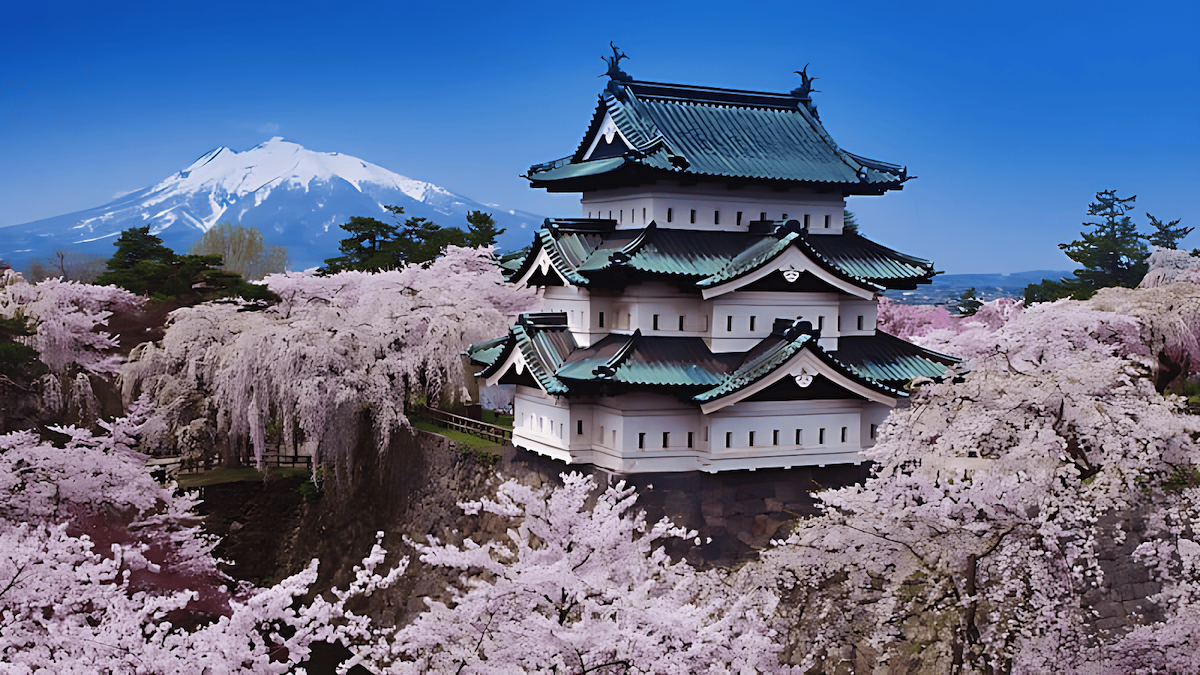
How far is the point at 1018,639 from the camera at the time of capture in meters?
12.5

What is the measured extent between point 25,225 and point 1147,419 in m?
155

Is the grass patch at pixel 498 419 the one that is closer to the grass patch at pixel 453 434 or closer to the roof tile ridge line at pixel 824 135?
the grass patch at pixel 453 434

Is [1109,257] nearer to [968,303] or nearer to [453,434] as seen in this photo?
[968,303]

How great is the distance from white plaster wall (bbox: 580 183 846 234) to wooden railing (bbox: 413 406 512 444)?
581cm

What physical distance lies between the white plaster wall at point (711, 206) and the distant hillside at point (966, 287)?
28759mm

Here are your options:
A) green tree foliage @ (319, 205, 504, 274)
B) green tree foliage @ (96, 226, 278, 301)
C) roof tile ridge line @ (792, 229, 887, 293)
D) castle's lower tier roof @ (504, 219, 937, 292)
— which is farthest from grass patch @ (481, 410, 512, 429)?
green tree foliage @ (319, 205, 504, 274)

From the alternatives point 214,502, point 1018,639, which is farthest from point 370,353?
point 1018,639

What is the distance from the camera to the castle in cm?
1827

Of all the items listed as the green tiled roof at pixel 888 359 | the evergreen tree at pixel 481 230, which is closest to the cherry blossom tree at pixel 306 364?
the green tiled roof at pixel 888 359

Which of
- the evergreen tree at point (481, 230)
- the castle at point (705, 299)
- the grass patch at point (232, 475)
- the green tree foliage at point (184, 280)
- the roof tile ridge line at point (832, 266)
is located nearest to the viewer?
the castle at point (705, 299)

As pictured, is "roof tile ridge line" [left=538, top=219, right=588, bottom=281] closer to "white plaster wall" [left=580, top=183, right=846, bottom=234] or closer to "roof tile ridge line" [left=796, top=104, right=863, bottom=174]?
"white plaster wall" [left=580, top=183, right=846, bottom=234]

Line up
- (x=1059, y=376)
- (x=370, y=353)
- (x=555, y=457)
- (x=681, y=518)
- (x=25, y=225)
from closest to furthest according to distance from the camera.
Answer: (x=1059, y=376) < (x=681, y=518) < (x=555, y=457) < (x=370, y=353) < (x=25, y=225)

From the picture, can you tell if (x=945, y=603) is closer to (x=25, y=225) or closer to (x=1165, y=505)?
(x=1165, y=505)

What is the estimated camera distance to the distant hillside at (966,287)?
171 ft
